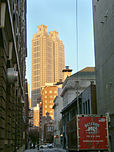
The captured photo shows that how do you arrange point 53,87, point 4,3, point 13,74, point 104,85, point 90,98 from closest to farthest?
point 4,3 < point 13,74 < point 104,85 < point 90,98 < point 53,87

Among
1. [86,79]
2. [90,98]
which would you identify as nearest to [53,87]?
[86,79]

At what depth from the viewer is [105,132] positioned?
17.3 m

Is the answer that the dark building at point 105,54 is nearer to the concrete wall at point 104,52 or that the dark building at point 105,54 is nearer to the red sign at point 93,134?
the concrete wall at point 104,52

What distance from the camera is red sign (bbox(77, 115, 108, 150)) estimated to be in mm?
17266

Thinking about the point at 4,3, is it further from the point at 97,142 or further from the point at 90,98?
the point at 90,98

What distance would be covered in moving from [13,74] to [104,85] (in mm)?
16319

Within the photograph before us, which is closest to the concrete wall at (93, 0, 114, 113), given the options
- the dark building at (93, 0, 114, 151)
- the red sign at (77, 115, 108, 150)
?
the dark building at (93, 0, 114, 151)

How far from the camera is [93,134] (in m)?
17.2

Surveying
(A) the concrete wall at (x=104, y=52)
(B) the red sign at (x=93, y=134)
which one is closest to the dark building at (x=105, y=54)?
(A) the concrete wall at (x=104, y=52)

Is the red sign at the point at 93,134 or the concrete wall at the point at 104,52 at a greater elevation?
the concrete wall at the point at 104,52

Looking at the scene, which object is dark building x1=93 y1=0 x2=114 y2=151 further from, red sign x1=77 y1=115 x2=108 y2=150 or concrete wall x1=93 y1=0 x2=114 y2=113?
red sign x1=77 y1=115 x2=108 y2=150

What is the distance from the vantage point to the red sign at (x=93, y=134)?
56.6 ft

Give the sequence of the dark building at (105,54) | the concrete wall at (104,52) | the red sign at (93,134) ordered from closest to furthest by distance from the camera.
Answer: the red sign at (93,134), the dark building at (105,54), the concrete wall at (104,52)

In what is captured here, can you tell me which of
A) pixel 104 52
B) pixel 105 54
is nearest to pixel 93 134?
pixel 105 54
